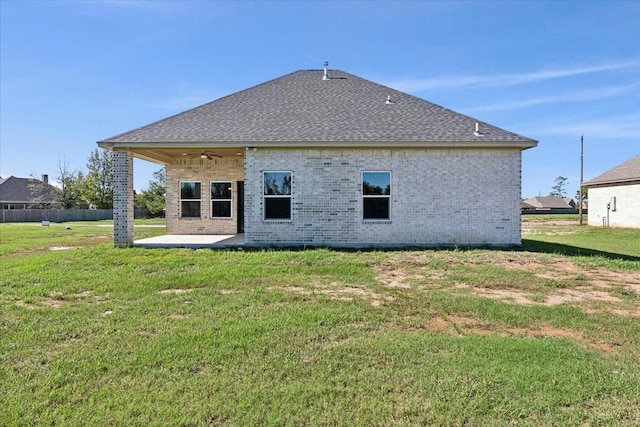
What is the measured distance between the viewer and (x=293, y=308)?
5.60 metres

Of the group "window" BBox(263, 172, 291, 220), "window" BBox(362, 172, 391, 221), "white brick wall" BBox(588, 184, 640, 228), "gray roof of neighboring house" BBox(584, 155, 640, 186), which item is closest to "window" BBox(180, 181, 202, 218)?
"window" BBox(263, 172, 291, 220)

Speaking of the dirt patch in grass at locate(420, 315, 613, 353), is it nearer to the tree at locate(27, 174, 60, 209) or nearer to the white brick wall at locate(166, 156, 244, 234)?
the white brick wall at locate(166, 156, 244, 234)

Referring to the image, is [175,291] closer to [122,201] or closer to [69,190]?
[122,201]

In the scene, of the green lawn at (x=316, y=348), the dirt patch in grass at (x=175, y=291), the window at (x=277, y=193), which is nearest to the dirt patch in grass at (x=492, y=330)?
the green lawn at (x=316, y=348)

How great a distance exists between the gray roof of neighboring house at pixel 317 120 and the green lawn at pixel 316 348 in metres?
5.12

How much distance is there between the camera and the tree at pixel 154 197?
1815 inches

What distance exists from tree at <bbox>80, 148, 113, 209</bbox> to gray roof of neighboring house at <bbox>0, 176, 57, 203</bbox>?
16.2ft

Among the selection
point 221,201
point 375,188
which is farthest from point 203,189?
point 375,188

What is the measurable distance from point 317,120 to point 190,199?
22.2 feet

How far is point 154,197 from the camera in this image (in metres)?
47.2

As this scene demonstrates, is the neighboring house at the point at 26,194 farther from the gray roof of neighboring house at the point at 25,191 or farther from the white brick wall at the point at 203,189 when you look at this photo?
the white brick wall at the point at 203,189

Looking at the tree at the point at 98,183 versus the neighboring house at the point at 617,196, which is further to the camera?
the tree at the point at 98,183

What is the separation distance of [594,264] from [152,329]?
9.91 meters

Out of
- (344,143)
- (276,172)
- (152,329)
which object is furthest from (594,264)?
(152,329)
